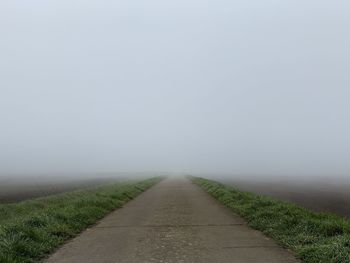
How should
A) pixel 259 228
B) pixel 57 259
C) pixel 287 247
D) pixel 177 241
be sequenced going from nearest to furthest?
pixel 57 259 < pixel 287 247 < pixel 177 241 < pixel 259 228

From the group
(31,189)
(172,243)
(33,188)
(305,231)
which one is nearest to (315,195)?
(31,189)

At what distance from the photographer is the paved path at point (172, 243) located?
32.7 ft

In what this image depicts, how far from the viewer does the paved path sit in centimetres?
→ 995

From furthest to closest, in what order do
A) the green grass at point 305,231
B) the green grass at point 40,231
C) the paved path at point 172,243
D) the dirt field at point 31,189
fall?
the dirt field at point 31,189 → the green grass at point 40,231 → the paved path at point 172,243 → the green grass at point 305,231

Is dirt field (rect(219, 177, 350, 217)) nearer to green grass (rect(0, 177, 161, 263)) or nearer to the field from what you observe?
green grass (rect(0, 177, 161, 263))

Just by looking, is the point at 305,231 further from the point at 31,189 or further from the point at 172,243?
the point at 31,189

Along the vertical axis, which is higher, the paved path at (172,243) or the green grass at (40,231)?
the green grass at (40,231)

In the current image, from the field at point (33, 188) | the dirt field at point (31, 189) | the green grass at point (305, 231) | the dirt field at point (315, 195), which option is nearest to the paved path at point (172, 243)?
the green grass at point (305, 231)

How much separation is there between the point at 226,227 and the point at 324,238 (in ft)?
14.1

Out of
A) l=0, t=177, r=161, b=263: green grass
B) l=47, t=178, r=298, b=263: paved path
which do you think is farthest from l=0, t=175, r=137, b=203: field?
l=47, t=178, r=298, b=263: paved path

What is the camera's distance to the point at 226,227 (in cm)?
1484

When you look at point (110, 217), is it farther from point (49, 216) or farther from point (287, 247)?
point (287, 247)

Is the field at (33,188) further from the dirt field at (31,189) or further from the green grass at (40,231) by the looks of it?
the green grass at (40,231)

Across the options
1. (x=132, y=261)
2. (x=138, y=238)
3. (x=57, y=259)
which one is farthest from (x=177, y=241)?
(x=57, y=259)
